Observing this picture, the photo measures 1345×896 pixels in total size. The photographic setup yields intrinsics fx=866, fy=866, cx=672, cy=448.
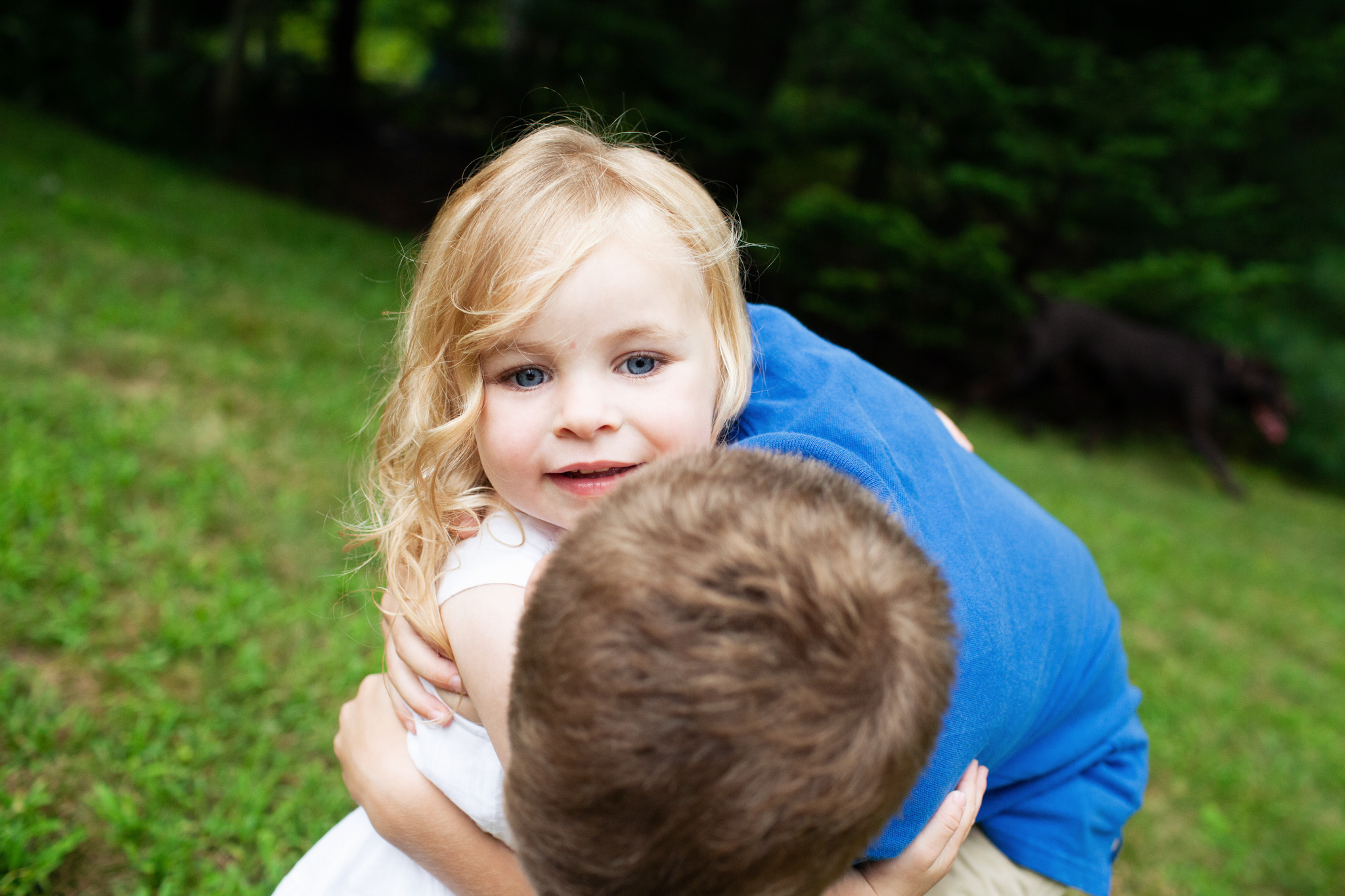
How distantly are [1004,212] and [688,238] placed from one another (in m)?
9.40

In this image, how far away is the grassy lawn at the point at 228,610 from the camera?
2.13 meters

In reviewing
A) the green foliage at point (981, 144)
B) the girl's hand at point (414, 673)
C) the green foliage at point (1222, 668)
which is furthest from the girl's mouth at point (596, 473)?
the green foliage at point (981, 144)

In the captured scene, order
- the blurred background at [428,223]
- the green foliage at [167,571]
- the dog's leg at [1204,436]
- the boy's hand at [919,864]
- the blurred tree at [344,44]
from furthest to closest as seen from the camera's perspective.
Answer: the blurred tree at [344,44] → the dog's leg at [1204,436] → the blurred background at [428,223] → the green foliage at [167,571] → the boy's hand at [919,864]

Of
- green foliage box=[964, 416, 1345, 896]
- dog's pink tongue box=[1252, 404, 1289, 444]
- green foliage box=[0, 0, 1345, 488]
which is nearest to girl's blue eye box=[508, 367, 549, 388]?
green foliage box=[964, 416, 1345, 896]

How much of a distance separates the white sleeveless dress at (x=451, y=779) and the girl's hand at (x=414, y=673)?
0.07 feet

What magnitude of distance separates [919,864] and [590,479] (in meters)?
0.70

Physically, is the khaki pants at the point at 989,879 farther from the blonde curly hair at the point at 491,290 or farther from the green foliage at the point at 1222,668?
the green foliage at the point at 1222,668

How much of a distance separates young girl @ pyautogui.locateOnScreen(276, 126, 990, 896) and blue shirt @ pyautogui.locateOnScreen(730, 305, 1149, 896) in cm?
17

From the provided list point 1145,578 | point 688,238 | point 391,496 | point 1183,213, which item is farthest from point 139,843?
point 1183,213

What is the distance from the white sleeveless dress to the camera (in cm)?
133

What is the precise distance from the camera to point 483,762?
1363mm

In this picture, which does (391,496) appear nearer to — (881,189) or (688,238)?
(688,238)

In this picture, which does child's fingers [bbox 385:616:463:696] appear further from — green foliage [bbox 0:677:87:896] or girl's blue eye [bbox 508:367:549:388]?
green foliage [bbox 0:677:87:896]

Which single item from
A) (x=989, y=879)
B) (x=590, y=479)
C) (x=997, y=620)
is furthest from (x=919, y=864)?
(x=590, y=479)
